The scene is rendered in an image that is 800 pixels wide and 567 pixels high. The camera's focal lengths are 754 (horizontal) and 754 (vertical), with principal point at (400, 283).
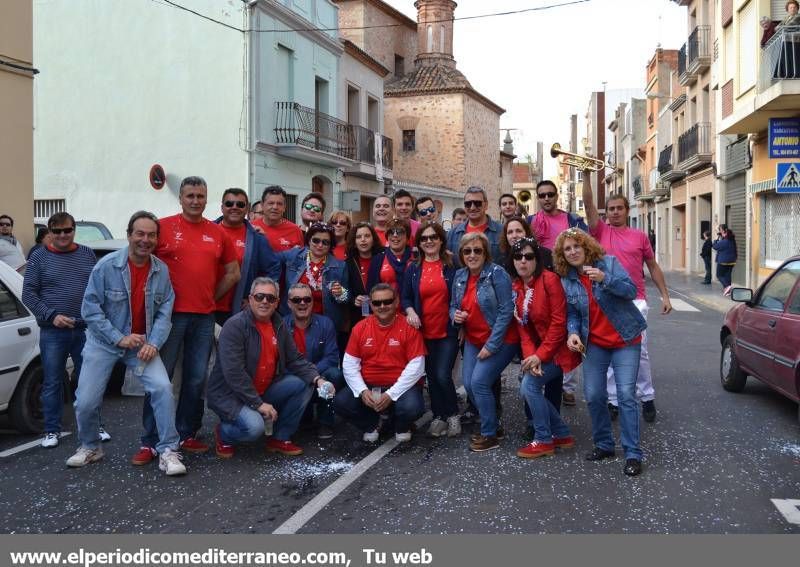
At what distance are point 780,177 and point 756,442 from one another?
29.4ft

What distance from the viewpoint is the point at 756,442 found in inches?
228

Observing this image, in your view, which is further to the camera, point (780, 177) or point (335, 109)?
point (335, 109)

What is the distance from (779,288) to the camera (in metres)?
6.80

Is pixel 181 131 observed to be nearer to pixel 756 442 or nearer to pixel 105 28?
pixel 105 28

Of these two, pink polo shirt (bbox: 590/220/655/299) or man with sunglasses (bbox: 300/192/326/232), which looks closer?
pink polo shirt (bbox: 590/220/655/299)

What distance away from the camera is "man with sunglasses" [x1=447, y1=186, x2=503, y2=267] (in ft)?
21.1

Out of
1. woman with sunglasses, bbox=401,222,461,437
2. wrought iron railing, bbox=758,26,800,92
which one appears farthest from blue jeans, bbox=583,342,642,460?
wrought iron railing, bbox=758,26,800,92

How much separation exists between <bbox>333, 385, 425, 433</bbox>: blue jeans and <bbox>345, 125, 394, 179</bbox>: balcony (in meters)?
17.9

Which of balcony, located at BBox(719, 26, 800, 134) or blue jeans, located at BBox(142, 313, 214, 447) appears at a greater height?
balcony, located at BBox(719, 26, 800, 134)

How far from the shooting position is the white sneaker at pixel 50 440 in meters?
5.70

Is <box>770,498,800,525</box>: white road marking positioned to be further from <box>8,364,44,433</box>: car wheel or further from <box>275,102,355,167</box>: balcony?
<box>275,102,355,167</box>: balcony

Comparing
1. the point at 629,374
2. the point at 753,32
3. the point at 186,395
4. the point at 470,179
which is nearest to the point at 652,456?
the point at 629,374

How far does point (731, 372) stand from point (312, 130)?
15321 millimetres
